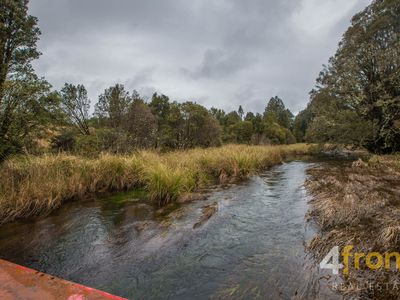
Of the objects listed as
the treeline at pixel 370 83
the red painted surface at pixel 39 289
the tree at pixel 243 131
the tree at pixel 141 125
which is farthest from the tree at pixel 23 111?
the tree at pixel 243 131

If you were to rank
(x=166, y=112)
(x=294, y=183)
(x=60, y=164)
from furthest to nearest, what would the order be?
Result: (x=166, y=112)
(x=294, y=183)
(x=60, y=164)

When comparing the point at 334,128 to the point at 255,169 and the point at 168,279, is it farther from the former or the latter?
the point at 168,279

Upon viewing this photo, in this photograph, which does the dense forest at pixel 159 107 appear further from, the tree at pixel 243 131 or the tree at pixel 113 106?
the tree at pixel 243 131

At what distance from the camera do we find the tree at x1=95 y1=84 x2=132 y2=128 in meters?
17.5

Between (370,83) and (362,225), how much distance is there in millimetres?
14031

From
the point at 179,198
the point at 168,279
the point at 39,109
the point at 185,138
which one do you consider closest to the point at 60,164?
the point at 39,109

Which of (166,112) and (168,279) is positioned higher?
(166,112)

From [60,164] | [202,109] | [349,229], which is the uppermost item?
[202,109]

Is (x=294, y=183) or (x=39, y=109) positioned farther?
(x=294, y=183)

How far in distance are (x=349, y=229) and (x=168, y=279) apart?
2993 mm

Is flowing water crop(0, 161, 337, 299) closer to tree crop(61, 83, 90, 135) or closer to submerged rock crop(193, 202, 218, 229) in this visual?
submerged rock crop(193, 202, 218, 229)

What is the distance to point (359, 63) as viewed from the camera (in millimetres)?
14805

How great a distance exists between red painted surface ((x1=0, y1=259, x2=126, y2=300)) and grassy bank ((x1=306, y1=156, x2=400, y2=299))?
256cm

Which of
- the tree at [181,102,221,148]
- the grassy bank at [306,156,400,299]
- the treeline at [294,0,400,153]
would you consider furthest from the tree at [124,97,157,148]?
the treeline at [294,0,400,153]
